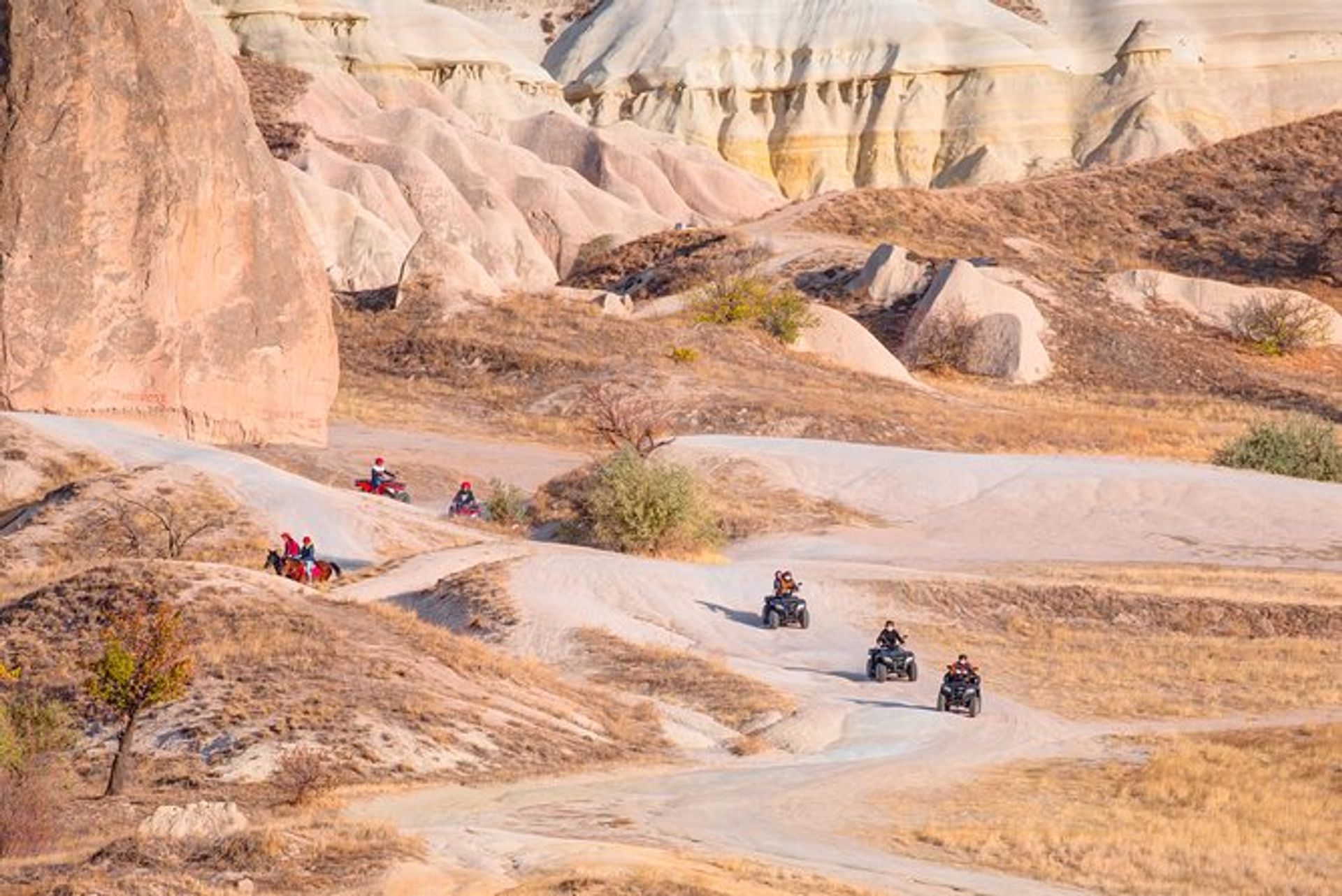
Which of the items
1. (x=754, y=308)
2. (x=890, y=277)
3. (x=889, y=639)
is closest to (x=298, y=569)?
(x=889, y=639)

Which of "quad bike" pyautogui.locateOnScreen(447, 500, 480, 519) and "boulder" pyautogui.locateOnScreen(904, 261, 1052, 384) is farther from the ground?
"boulder" pyautogui.locateOnScreen(904, 261, 1052, 384)

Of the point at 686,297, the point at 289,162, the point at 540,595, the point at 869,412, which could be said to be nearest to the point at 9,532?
the point at 540,595

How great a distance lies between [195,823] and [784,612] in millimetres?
15646

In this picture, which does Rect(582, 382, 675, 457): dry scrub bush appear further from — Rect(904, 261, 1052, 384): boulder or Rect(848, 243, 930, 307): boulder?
Rect(848, 243, 930, 307): boulder

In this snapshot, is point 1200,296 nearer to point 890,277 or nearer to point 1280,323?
point 1280,323

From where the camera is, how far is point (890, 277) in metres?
74.0

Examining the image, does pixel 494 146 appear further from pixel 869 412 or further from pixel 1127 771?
pixel 1127 771

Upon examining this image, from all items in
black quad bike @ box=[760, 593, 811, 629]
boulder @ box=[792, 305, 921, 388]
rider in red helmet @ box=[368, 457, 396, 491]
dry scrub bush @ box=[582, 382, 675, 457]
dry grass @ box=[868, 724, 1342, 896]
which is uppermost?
boulder @ box=[792, 305, 921, 388]

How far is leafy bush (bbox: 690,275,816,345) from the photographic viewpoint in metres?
62.8

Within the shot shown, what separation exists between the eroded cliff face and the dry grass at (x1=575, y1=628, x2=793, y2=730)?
36.8ft

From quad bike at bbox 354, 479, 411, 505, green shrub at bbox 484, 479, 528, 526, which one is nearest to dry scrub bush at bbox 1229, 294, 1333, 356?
green shrub at bbox 484, 479, 528, 526

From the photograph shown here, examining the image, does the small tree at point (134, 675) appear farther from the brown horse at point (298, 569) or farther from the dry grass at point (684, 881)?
the brown horse at point (298, 569)

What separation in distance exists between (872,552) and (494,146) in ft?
225

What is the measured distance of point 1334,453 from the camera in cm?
4856
